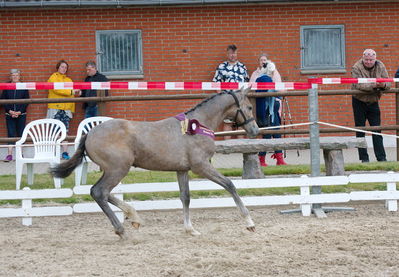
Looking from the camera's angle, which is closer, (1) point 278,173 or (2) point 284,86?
(2) point 284,86

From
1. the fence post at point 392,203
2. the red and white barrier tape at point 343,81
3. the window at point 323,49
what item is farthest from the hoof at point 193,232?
the window at point 323,49

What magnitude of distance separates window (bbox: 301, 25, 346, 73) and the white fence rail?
7.66 meters

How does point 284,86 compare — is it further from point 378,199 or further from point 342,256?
point 342,256

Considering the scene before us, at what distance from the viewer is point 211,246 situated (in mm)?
8969

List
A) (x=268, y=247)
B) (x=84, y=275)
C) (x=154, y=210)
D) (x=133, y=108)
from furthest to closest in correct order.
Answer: (x=133, y=108)
(x=154, y=210)
(x=268, y=247)
(x=84, y=275)

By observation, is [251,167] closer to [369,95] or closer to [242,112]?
[242,112]

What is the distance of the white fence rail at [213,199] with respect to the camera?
433 inches

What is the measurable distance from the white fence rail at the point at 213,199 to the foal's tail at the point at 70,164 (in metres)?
1.08

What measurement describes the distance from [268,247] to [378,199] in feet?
10.7

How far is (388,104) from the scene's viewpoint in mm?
18984

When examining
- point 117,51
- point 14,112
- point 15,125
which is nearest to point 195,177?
point 14,112

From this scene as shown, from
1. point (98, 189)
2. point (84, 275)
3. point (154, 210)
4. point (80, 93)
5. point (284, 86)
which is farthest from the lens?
point (80, 93)

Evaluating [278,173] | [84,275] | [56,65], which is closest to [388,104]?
[278,173]

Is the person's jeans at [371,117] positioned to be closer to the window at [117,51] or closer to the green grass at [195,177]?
the green grass at [195,177]
